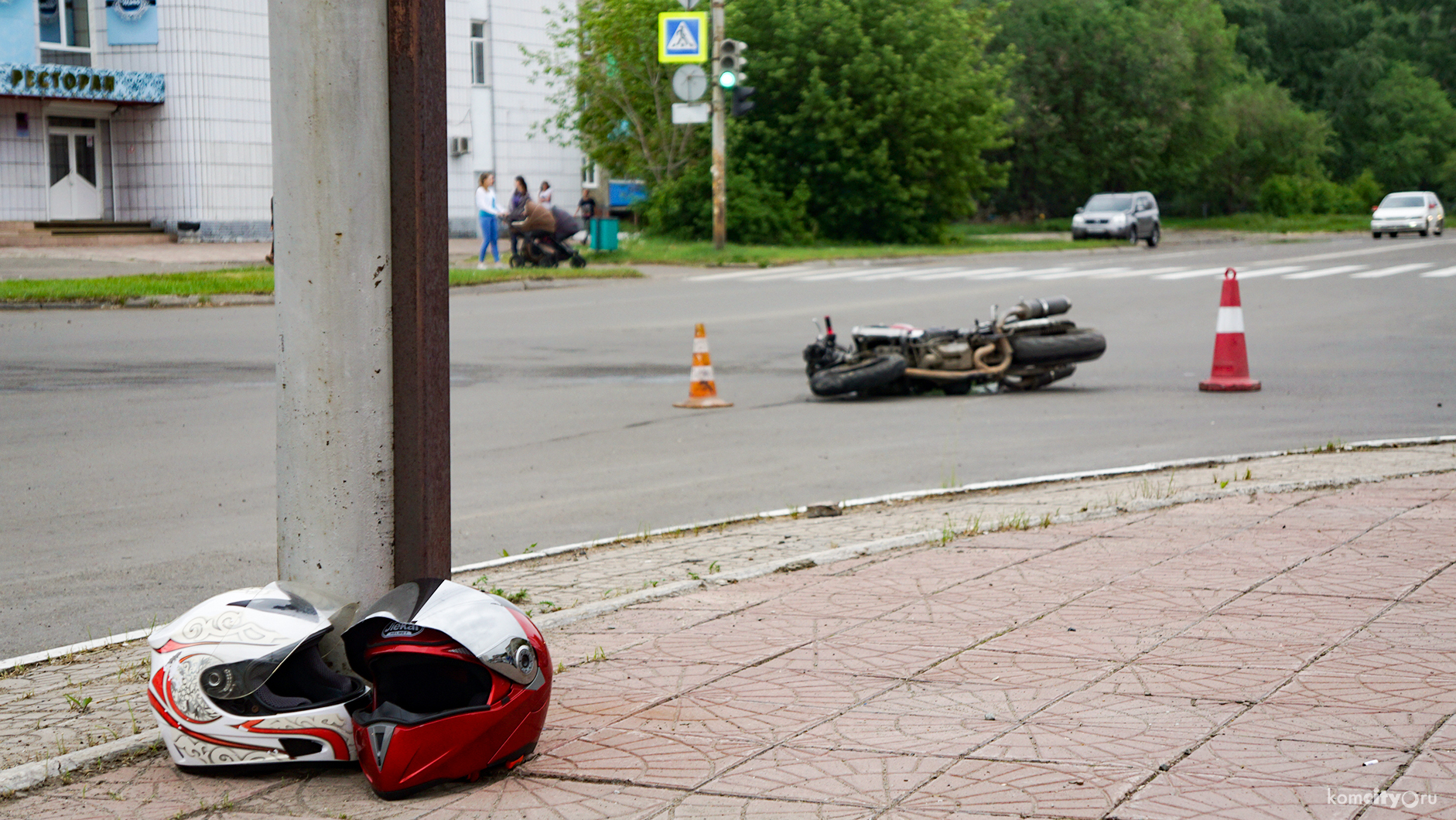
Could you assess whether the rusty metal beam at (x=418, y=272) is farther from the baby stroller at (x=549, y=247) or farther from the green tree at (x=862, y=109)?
the green tree at (x=862, y=109)

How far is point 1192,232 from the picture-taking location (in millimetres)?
58500

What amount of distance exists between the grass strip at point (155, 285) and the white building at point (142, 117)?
10046mm

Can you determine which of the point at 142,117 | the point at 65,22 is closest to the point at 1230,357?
the point at 142,117

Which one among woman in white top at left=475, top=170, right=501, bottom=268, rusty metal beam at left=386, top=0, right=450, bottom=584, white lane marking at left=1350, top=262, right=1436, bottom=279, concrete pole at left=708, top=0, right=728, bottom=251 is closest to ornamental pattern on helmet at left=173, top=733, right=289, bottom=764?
rusty metal beam at left=386, top=0, right=450, bottom=584

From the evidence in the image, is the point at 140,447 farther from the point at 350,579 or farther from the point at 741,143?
the point at 741,143

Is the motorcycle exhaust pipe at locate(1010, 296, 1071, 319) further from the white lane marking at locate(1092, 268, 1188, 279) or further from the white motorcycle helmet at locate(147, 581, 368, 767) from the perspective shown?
the white lane marking at locate(1092, 268, 1188, 279)

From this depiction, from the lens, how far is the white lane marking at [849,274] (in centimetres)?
2825

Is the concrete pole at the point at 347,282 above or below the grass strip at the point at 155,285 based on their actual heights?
above

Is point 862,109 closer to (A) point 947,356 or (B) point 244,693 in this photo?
(A) point 947,356

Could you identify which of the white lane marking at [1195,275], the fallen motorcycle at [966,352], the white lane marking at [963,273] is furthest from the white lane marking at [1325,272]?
the fallen motorcycle at [966,352]

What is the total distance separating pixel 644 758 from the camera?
13.2 feet

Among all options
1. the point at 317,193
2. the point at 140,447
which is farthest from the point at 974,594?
the point at 140,447

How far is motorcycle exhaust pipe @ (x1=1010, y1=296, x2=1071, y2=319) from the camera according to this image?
13.4 m

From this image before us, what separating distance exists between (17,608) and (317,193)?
3000 mm
